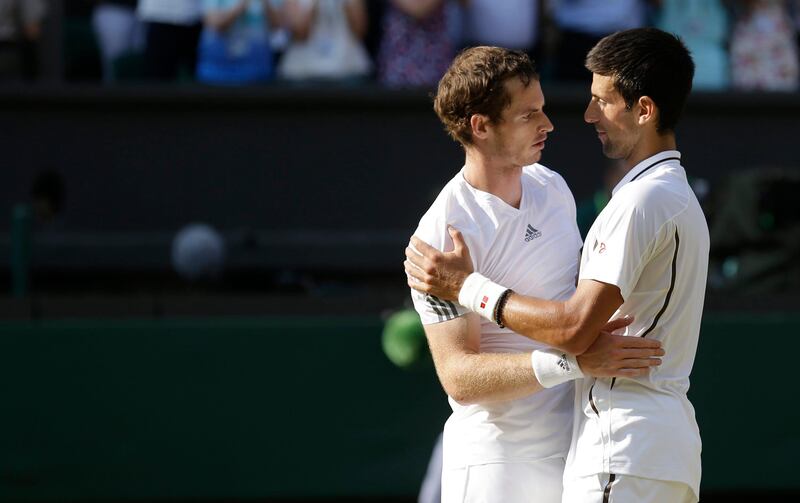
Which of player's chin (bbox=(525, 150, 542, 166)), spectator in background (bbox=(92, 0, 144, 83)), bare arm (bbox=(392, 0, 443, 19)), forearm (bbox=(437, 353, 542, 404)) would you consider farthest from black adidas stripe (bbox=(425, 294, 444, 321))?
spectator in background (bbox=(92, 0, 144, 83))

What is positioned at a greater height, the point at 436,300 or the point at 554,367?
the point at 436,300

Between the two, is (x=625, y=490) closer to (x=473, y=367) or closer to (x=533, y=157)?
(x=473, y=367)

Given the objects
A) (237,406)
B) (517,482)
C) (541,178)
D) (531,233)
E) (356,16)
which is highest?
(356,16)

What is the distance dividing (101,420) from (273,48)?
2414mm

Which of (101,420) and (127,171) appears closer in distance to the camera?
(101,420)

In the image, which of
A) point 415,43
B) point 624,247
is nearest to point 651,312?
point 624,247

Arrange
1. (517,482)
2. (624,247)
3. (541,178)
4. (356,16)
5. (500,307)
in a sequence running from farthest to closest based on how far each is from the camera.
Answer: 1. (356,16)
2. (541,178)
3. (517,482)
4. (500,307)
5. (624,247)

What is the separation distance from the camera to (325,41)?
7672mm

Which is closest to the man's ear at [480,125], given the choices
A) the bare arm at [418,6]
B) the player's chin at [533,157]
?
the player's chin at [533,157]

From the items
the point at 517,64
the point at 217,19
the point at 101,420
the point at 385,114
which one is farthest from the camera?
the point at 385,114

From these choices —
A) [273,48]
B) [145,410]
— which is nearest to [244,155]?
[273,48]

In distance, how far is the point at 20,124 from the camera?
7.80 m

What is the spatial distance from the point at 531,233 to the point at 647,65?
0.55 m

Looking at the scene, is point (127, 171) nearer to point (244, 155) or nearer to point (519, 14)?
point (244, 155)
